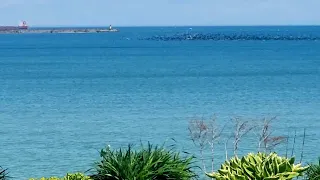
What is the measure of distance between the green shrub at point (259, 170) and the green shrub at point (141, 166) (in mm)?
1714

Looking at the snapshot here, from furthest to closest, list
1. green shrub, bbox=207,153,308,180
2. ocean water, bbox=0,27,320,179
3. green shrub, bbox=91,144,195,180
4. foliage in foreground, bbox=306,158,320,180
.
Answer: ocean water, bbox=0,27,320,179 → foliage in foreground, bbox=306,158,320,180 → green shrub, bbox=91,144,195,180 → green shrub, bbox=207,153,308,180

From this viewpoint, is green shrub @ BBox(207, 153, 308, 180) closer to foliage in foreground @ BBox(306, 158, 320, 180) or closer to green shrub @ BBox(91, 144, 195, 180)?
green shrub @ BBox(91, 144, 195, 180)

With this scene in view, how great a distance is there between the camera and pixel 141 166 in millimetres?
12453

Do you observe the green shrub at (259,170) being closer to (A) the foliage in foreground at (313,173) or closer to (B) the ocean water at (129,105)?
(A) the foliage in foreground at (313,173)

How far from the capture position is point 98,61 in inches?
4446

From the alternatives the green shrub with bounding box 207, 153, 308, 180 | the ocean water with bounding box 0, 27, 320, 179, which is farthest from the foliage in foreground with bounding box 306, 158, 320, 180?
the ocean water with bounding box 0, 27, 320, 179

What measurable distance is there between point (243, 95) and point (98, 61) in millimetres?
57259

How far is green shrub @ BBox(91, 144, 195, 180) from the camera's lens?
1237cm

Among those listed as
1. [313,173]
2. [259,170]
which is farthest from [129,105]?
[259,170]

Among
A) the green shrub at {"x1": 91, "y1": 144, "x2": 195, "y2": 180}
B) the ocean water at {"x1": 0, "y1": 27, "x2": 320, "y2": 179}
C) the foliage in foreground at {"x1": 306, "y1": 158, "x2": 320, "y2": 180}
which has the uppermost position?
the ocean water at {"x1": 0, "y1": 27, "x2": 320, "y2": 179}

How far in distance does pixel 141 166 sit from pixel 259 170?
229cm

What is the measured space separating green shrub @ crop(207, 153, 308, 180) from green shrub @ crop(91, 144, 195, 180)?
171 cm

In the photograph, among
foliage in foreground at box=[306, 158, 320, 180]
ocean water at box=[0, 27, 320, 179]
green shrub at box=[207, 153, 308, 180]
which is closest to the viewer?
green shrub at box=[207, 153, 308, 180]

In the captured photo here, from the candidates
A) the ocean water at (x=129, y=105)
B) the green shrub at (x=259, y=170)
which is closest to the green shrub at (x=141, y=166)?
the green shrub at (x=259, y=170)
